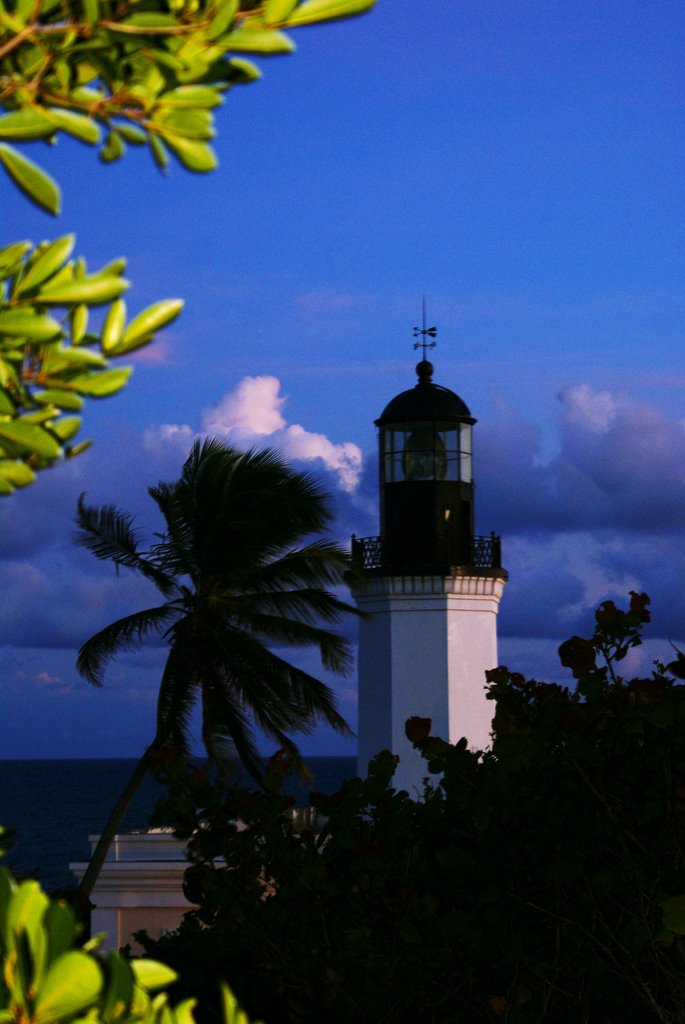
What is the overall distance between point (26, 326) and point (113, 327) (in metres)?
0.17

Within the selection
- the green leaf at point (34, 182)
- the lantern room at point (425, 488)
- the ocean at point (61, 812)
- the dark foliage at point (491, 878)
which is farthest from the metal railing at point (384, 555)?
the ocean at point (61, 812)

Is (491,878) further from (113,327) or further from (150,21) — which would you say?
(150,21)

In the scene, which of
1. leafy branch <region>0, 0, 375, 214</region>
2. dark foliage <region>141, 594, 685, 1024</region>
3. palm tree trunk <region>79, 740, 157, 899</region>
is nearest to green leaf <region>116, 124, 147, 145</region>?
leafy branch <region>0, 0, 375, 214</region>

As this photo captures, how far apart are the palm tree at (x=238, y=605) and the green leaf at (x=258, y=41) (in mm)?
17827

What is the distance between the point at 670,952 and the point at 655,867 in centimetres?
50

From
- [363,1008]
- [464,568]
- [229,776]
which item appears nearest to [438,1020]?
[363,1008]

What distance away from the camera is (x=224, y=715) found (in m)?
20.1

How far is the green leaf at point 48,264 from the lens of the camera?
78.7 inches

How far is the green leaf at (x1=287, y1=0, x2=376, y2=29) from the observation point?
1968mm

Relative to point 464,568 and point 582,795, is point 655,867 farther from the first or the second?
point 464,568

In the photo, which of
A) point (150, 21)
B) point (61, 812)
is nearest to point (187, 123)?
point (150, 21)

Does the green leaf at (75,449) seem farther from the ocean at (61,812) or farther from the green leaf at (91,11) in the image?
the ocean at (61,812)

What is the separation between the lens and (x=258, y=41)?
2031 millimetres

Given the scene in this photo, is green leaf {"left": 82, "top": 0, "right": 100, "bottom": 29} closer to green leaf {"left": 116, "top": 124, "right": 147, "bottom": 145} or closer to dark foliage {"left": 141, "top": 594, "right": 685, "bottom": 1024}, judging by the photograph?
green leaf {"left": 116, "top": 124, "right": 147, "bottom": 145}
